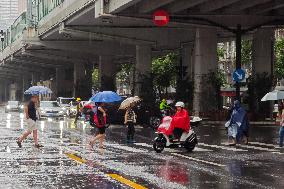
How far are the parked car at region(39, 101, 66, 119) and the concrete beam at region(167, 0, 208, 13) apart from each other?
1698cm

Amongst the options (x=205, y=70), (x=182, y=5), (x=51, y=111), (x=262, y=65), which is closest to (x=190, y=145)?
(x=182, y=5)

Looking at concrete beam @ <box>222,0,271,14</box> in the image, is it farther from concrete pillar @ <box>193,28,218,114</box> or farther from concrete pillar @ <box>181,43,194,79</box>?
concrete pillar @ <box>181,43,194,79</box>

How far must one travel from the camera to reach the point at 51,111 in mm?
56781

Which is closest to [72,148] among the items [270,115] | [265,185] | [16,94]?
[265,185]

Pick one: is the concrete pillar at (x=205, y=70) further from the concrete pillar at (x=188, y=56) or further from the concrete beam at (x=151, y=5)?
the concrete pillar at (x=188, y=56)

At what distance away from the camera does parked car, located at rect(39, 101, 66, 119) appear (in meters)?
56.4

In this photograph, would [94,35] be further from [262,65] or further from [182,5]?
[182,5]

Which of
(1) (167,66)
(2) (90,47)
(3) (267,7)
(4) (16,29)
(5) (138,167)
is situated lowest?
(5) (138,167)

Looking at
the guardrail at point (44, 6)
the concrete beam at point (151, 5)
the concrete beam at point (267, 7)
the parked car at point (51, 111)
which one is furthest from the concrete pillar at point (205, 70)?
the guardrail at point (44, 6)

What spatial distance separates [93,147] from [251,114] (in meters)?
25.9

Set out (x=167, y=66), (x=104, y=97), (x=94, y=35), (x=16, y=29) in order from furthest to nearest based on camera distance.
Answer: (x=16, y=29)
(x=167, y=66)
(x=94, y=35)
(x=104, y=97)

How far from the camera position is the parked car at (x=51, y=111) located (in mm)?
56375

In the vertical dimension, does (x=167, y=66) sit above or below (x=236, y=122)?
above

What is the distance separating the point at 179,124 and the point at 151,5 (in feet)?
73.7
